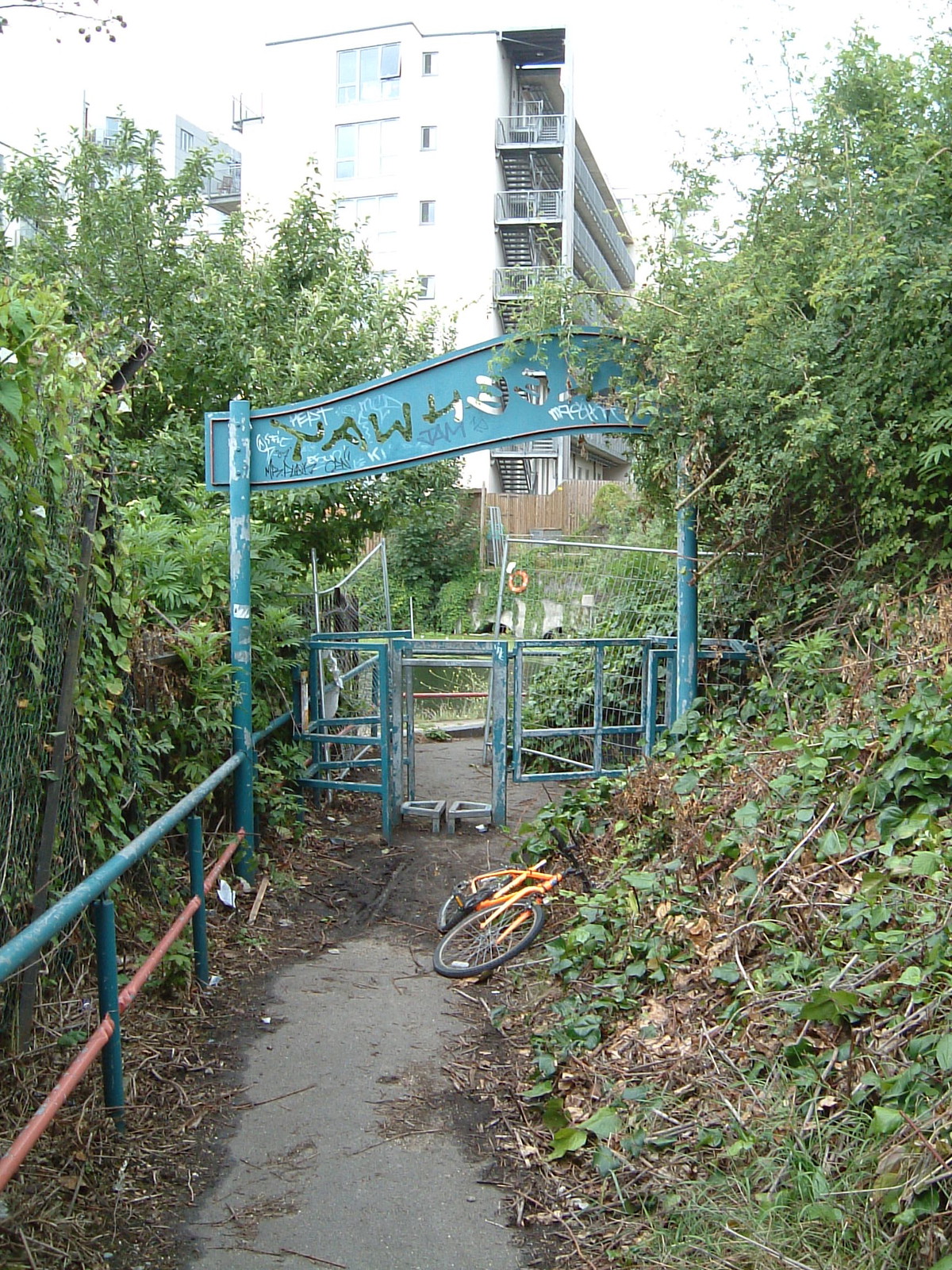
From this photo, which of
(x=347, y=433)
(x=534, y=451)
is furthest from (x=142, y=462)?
(x=534, y=451)

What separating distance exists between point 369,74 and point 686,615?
118 ft

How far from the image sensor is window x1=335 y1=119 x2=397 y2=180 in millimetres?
36969

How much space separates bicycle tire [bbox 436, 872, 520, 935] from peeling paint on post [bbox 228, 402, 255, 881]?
128cm

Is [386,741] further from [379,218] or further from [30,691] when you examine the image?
[379,218]

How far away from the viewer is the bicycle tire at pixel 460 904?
Answer: 237 inches

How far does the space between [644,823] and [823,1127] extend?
9.39ft

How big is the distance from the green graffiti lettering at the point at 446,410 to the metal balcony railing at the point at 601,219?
31367mm

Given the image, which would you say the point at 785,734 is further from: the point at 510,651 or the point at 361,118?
the point at 361,118

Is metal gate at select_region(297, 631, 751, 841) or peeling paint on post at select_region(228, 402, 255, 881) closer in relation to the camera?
peeling paint on post at select_region(228, 402, 255, 881)

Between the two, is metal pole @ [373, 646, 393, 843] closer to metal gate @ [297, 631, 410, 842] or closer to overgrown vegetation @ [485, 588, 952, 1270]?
metal gate @ [297, 631, 410, 842]

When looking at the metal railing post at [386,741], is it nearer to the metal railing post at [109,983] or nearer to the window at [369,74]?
the metal railing post at [109,983]

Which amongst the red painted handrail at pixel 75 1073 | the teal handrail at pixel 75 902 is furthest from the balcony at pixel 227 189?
the red painted handrail at pixel 75 1073

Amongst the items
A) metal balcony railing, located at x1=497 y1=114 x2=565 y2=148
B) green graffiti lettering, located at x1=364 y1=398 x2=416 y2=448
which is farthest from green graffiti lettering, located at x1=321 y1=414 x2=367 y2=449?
metal balcony railing, located at x1=497 y1=114 x2=565 y2=148

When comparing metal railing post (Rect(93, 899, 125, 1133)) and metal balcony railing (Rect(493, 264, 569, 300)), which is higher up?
metal balcony railing (Rect(493, 264, 569, 300))
